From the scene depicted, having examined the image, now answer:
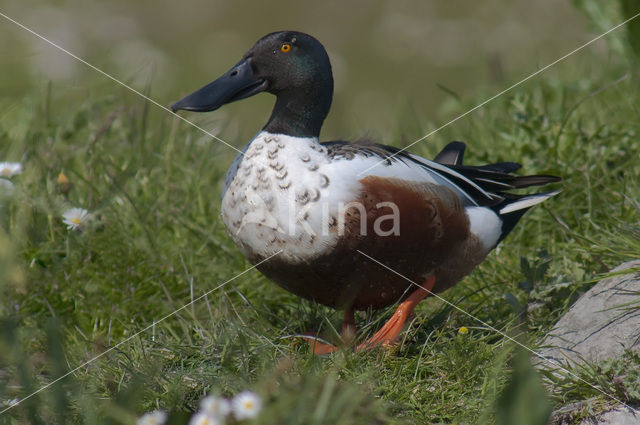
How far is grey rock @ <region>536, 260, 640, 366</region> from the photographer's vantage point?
2.56 metres

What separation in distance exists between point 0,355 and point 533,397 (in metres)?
1.49

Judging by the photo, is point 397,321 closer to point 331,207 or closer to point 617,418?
point 331,207

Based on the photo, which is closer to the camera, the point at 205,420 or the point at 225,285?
the point at 205,420

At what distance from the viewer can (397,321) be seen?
280cm

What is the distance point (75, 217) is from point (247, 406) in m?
1.81

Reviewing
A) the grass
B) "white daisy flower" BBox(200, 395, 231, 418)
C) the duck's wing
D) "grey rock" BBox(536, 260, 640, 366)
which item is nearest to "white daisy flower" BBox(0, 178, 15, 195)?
the grass

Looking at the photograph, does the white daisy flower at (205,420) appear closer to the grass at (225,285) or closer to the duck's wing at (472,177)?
the grass at (225,285)

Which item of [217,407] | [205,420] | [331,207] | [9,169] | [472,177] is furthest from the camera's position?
[9,169]

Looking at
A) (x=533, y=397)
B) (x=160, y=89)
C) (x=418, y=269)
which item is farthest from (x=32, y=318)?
A: (x=160, y=89)

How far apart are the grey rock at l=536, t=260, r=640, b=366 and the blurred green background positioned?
4156 mm

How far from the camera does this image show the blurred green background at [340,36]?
727 centimetres

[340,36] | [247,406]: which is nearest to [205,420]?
[247,406]

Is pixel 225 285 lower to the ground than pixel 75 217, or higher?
lower

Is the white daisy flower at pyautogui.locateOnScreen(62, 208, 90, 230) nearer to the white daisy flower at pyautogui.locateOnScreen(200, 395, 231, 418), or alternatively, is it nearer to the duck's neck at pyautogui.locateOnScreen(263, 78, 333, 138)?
the duck's neck at pyautogui.locateOnScreen(263, 78, 333, 138)
